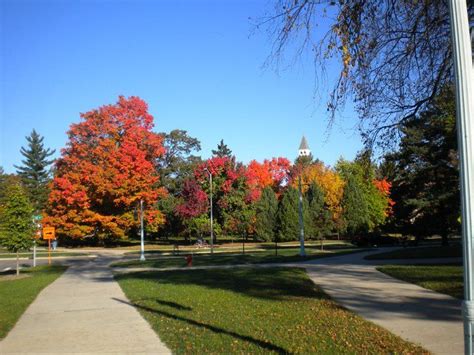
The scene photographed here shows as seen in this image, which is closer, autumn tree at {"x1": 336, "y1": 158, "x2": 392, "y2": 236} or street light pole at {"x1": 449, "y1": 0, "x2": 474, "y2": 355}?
street light pole at {"x1": 449, "y1": 0, "x2": 474, "y2": 355}

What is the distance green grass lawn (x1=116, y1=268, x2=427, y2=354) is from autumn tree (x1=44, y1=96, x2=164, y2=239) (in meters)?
34.4

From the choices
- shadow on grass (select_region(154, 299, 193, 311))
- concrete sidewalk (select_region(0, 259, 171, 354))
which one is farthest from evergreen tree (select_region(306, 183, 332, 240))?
shadow on grass (select_region(154, 299, 193, 311))

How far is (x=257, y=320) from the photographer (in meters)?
9.07

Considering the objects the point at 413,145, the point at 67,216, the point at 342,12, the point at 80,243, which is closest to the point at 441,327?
the point at 342,12

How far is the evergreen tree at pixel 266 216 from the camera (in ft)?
189

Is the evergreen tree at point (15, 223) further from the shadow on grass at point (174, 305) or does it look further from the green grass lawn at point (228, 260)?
the shadow on grass at point (174, 305)

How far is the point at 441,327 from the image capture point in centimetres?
788

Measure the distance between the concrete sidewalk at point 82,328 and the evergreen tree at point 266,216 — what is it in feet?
140

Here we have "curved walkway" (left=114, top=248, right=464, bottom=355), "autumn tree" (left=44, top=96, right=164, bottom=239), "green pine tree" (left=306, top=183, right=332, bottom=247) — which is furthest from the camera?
"green pine tree" (left=306, top=183, right=332, bottom=247)

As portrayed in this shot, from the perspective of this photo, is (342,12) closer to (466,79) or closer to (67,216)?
(466,79)

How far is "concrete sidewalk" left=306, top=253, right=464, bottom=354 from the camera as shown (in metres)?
7.19

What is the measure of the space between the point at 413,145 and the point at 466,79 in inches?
1345

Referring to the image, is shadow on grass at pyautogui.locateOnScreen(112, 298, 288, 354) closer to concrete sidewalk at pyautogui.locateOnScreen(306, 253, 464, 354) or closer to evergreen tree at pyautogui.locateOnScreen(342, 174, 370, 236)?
concrete sidewalk at pyautogui.locateOnScreen(306, 253, 464, 354)

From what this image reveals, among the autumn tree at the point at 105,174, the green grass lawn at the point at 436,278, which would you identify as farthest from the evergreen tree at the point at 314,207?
the green grass lawn at the point at 436,278
